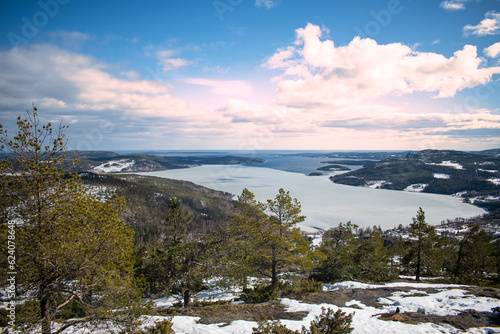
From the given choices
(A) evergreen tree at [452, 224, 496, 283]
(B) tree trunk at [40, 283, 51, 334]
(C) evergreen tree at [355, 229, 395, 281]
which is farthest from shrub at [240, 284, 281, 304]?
(A) evergreen tree at [452, 224, 496, 283]

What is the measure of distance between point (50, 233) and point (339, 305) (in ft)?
64.5

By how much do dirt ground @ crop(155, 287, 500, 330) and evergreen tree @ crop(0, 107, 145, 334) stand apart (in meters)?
7.55

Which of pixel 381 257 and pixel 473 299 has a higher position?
pixel 473 299

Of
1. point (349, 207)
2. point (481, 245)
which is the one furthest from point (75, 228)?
point (349, 207)

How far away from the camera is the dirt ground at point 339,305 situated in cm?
1374

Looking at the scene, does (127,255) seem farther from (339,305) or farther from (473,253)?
(473,253)

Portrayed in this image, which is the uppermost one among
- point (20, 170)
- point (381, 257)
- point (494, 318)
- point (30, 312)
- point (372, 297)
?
point (20, 170)

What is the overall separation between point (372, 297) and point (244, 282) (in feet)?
38.7

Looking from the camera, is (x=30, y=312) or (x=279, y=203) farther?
(x=279, y=203)

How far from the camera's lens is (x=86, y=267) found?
852 centimetres

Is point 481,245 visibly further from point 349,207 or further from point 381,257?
point 349,207

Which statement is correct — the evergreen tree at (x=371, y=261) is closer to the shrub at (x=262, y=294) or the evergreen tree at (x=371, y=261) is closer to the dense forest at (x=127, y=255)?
the dense forest at (x=127, y=255)

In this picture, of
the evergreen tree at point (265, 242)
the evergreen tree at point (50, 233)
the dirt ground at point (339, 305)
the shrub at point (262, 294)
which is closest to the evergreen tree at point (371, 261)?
the dirt ground at point (339, 305)

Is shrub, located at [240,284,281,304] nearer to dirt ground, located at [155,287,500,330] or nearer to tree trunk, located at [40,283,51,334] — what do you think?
dirt ground, located at [155,287,500,330]
